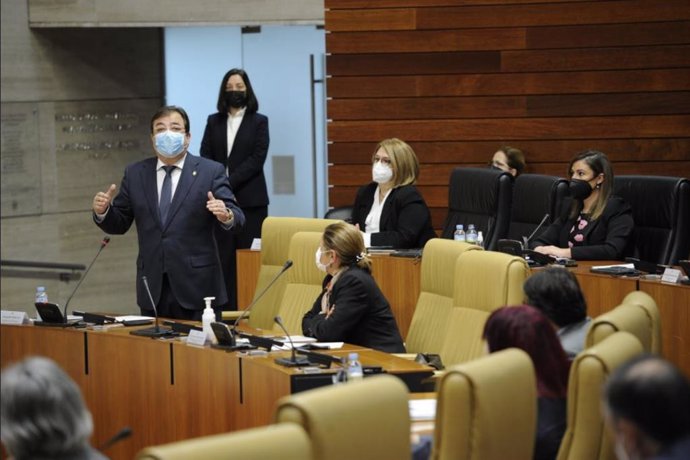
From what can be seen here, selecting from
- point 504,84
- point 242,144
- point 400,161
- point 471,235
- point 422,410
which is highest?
point 504,84

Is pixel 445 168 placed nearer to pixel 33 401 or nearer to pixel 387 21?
pixel 387 21

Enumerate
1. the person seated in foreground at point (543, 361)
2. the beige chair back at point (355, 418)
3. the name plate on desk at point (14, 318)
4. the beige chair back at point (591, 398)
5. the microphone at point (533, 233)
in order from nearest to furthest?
the beige chair back at point (355, 418), the beige chair back at point (591, 398), the person seated in foreground at point (543, 361), the name plate on desk at point (14, 318), the microphone at point (533, 233)

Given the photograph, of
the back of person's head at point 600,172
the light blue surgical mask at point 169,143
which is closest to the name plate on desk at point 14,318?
the light blue surgical mask at point 169,143

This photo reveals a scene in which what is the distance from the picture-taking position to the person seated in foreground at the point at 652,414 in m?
2.54

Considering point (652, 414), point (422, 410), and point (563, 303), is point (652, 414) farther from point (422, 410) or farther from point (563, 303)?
point (563, 303)

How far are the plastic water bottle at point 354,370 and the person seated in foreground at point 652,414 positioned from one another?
1.83 metres

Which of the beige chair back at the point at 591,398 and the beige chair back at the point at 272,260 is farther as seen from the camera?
the beige chair back at the point at 272,260

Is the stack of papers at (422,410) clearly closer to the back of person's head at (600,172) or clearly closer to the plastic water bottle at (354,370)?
the plastic water bottle at (354,370)

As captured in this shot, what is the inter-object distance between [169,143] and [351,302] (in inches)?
47.8

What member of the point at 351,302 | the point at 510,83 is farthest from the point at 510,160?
the point at 351,302

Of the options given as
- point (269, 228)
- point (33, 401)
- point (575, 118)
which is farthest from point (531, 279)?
point (575, 118)

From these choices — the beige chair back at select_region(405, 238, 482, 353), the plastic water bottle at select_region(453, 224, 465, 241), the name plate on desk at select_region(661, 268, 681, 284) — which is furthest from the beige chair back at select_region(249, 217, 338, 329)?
the name plate on desk at select_region(661, 268, 681, 284)

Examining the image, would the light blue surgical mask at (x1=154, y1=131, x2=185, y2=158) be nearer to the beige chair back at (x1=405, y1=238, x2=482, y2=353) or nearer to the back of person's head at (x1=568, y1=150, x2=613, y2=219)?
the beige chair back at (x1=405, y1=238, x2=482, y2=353)

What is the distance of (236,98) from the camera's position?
8453 millimetres
